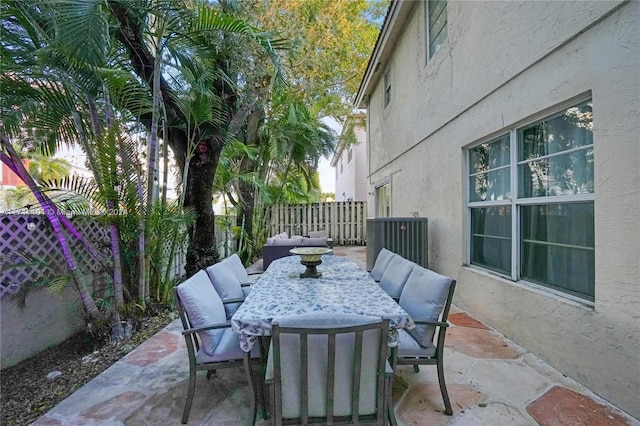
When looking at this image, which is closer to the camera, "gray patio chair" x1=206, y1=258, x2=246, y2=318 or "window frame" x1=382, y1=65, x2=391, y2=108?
"gray patio chair" x1=206, y1=258, x2=246, y2=318

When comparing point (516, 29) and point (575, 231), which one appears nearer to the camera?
point (575, 231)

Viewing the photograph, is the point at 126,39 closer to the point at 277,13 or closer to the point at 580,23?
the point at 277,13

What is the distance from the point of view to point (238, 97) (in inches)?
224

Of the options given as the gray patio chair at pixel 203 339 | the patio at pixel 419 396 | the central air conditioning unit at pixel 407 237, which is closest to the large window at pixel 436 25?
the central air conditioning unit at pixel 407 237

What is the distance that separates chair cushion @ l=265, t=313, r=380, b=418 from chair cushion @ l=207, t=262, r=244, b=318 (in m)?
1.37

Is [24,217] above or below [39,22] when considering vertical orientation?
below

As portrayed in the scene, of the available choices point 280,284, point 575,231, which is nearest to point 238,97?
point 280,284

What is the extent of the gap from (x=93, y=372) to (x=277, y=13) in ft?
20.3

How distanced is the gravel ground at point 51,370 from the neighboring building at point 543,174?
4069 mm

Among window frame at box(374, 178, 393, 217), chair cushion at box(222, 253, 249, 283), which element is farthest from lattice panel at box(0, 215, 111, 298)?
window frame at box(374, 178, 393, 217)

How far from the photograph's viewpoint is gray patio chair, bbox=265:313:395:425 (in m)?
1.51

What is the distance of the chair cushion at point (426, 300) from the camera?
2.17 meters

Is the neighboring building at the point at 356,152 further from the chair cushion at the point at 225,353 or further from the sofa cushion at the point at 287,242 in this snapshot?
the chair cushion at the point at 225,353

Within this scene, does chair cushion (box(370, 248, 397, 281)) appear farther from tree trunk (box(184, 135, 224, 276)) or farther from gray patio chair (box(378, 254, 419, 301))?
tree trunk (box(184, 135, 224, 276))
